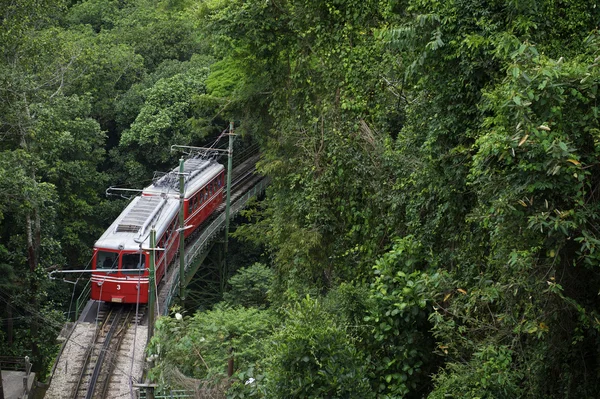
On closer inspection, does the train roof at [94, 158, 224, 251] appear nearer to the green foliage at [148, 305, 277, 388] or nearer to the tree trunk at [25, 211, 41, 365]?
the tree trunk at [25, 211, 41, 365]

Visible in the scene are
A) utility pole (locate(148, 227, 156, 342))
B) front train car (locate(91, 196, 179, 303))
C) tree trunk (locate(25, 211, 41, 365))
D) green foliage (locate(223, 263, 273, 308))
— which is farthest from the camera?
green foliage (locate(223, 263, 273, 308))

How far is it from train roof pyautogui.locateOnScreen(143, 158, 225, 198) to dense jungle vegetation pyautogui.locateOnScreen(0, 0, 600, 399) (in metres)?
3.32

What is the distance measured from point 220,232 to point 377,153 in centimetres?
1526

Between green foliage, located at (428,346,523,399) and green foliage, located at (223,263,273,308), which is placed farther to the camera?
green foliage, located at (223,263,273,308)

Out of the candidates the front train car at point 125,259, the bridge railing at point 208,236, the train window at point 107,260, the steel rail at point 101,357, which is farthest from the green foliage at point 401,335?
the bridge railing at point 208,236

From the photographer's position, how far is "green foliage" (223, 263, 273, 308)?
21859 mm

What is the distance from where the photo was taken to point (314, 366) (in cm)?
784

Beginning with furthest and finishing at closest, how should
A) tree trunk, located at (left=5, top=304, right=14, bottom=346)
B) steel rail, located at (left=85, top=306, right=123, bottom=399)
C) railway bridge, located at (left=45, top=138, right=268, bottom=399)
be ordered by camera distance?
tree trunk, located at (left=5, top=304, right=14, bottom=346) → railway bridge, located at (left=45, top=138, right=268, bottom=399) → steel rail, located at (left=85, top=306, right=123, bottom=399)

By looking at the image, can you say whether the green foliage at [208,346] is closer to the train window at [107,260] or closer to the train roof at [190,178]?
the train window at [107,260]

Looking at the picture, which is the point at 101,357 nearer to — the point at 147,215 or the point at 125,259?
the point at 125,259

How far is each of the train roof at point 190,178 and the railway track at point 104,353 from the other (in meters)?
4.26

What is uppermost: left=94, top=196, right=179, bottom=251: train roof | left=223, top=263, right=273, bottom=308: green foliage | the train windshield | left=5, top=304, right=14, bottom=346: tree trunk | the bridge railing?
left=94, top=196, right=179, bottom=251: train roof

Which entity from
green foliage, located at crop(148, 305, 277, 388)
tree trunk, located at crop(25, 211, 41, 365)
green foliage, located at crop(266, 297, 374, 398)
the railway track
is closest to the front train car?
the railway track

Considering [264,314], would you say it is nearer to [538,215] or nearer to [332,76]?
[332,76]
